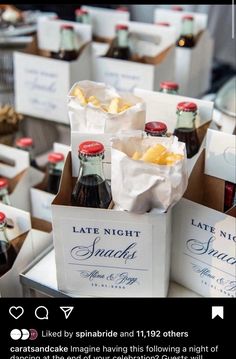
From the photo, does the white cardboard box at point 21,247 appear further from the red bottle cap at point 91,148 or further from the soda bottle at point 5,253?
the red bottle cap at point 91,148

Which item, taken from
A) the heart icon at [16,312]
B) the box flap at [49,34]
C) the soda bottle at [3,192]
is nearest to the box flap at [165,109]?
the soda bottle at [3,192]

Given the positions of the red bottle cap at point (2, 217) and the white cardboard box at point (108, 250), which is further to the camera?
the red bottle cap at point (2, 217)

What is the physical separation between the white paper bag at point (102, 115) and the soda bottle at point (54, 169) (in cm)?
33

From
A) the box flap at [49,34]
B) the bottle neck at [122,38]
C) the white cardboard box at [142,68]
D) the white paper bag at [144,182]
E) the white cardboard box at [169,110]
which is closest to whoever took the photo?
the white paper bag at [144,182]

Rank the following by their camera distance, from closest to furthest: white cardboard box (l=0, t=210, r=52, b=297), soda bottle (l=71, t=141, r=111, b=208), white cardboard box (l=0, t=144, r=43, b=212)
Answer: soda bottle (l=71, t=141, r=111, b=208) < white cardboard box (l=0, t=210, r=52, b=297) < white cardboard box (l=0, t=144, r=43, b=212)

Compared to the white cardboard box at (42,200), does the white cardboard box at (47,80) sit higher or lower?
higher

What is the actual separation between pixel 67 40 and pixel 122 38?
0.18 meters

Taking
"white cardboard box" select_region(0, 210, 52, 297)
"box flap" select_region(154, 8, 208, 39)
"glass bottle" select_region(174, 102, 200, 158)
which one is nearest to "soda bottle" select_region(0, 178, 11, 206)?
"white cardboard box" select_region(0, 210, 52, 297)

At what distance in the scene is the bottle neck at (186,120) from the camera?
961 millimetres

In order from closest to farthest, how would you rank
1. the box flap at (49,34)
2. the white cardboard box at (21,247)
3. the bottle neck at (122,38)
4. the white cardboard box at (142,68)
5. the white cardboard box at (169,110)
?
the white cardboard box at (21,247) < the white cardboard box at (169,110) < the white cardboard box at (142,68) < the bottle neck at (122,38) < the box flap at (49,34)

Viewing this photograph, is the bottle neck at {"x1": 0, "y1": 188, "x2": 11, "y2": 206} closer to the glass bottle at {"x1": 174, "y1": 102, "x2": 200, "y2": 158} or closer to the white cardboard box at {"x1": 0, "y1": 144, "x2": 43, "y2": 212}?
the white cardboard box at {"x1": 0, "y1": 144, "x2": 43, "y2": 212}

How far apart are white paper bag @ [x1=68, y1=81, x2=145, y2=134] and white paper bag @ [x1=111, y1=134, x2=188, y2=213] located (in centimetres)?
9

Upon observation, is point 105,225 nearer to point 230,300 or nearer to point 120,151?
point 120,151

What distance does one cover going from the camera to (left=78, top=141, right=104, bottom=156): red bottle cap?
29.4 inches
